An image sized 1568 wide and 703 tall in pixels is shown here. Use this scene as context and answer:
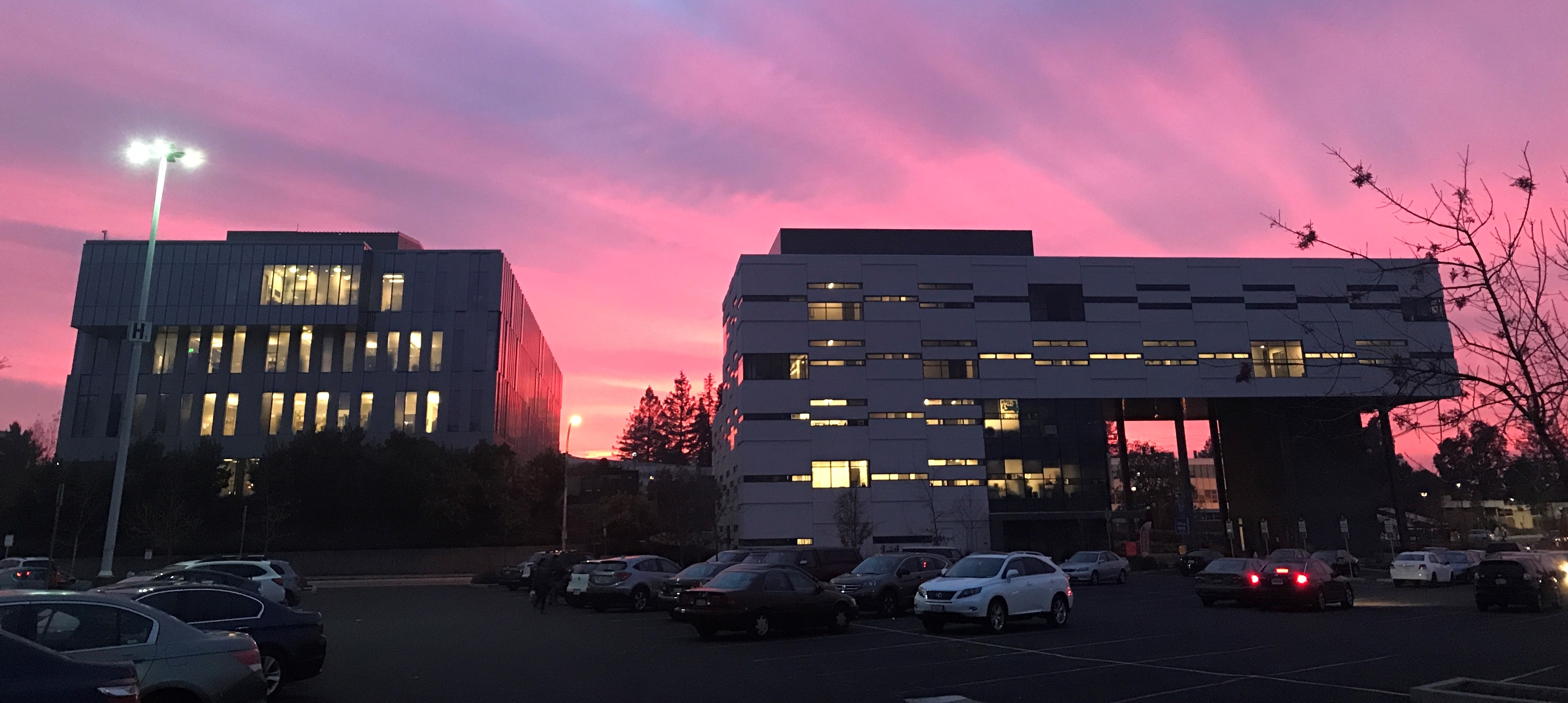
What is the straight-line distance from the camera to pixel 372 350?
237 ft

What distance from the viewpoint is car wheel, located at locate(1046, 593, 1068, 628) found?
20.2 m

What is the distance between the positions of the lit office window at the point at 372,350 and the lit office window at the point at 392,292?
2.32 metres

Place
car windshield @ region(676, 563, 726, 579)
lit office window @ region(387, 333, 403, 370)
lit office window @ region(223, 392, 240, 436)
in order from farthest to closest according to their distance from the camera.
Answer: lit office window @ region(387, 333, 403, 370) → lit office window @ region(223, 392, 240, 436) → car windshield @ region(676, 563, 726, 579)

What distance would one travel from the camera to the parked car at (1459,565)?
39.6 m

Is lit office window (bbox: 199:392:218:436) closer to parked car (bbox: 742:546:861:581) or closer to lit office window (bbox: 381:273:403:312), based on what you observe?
lit office window (bbox: 381:273:403:312)

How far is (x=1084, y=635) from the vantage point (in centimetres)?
1831

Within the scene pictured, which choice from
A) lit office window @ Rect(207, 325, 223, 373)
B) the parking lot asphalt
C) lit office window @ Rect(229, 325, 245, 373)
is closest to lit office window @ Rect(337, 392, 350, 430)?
lit office window @ Rect(229, 325, 245, 373)

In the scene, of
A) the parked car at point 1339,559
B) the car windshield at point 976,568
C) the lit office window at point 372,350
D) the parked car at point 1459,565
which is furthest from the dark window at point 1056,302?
the car windshield at point 976,568

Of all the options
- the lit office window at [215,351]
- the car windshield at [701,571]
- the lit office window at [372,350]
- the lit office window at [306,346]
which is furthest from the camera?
the lit office window at [372,350]

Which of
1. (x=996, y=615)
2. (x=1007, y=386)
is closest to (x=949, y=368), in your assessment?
(x=1007, y=386)

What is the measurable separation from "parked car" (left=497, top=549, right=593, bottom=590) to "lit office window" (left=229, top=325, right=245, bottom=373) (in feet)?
131

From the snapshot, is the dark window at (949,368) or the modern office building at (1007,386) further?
the dark window at (949,368)

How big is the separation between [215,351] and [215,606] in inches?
2824

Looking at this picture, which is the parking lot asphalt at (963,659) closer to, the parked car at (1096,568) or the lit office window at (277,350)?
the parked car at (1096,568)
